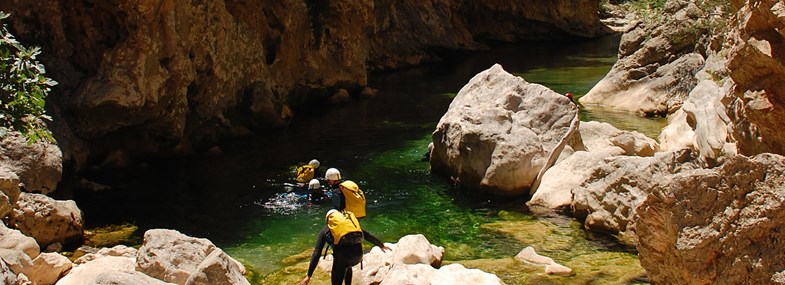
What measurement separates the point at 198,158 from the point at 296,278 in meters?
9.89

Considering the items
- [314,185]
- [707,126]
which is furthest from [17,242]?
[707,126]

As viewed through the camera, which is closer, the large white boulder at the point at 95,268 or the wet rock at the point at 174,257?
the wet rock at the point at 174,257

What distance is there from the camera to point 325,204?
16.5 m

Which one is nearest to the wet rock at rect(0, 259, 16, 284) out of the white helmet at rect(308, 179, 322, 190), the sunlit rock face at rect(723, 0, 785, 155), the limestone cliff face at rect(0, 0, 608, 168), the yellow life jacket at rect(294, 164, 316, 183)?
Result: the sunlit rock face at rect(723, 0, 785, 155)

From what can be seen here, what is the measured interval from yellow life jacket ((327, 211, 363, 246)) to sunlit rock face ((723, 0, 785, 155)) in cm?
552

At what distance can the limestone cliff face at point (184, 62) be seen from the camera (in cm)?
1808

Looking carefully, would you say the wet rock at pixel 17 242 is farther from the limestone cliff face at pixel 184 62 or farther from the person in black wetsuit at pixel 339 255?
the limestone cliff face at pixel 184 62

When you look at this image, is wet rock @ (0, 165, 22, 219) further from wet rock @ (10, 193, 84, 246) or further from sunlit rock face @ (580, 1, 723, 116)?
sunlit rock face @ (580, 1, 723, 116)

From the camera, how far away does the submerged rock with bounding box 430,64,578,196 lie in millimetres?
16641

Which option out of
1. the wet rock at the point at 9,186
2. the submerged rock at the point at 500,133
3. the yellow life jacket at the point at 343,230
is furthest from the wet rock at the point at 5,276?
the submerged rock at the point at 500,133

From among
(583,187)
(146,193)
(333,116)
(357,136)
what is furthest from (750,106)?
(333,116)

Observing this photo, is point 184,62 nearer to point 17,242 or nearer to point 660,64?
point 17,242

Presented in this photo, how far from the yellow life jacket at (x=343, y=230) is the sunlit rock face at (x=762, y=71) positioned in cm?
552

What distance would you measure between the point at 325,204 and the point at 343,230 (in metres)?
6.98
